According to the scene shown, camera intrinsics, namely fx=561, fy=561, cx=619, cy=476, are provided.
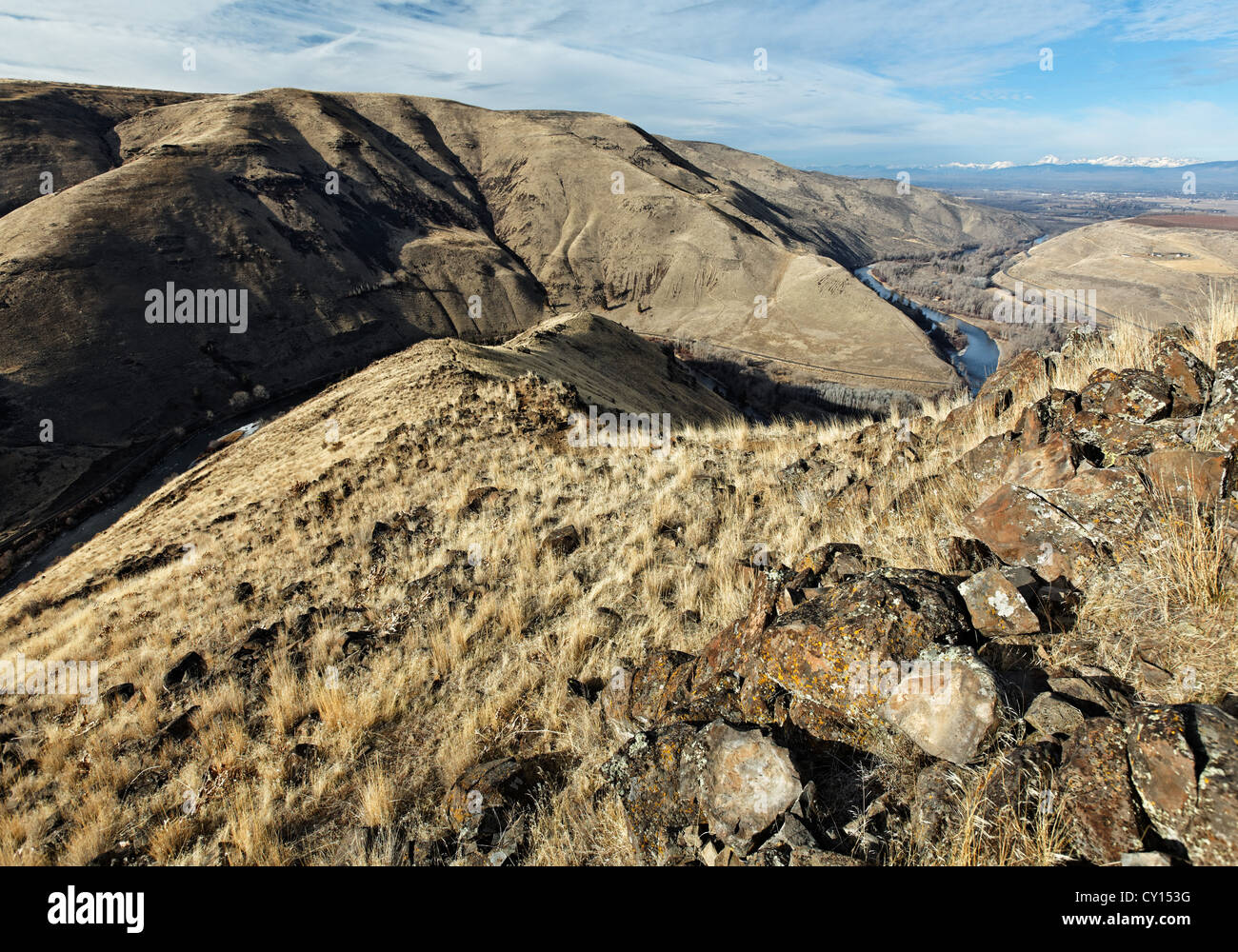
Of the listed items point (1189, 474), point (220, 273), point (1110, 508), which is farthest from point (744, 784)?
point (220, 273)

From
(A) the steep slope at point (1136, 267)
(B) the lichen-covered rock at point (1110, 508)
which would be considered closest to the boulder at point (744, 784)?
(B) the lichen-covered rock at point (1110, 508)

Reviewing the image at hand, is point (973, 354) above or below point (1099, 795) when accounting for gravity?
above

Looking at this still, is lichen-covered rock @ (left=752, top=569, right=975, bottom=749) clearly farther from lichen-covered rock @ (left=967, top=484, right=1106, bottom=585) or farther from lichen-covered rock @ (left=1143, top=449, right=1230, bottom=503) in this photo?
lichen-covered rock @ (left=1143, top=449, right=1230, bottom=503)

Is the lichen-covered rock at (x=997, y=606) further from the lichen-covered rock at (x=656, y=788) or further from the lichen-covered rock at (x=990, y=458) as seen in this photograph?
the lichen-covered rock at (x=990, y=458)

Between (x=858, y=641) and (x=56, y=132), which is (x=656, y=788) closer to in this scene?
(x=858, y=641)

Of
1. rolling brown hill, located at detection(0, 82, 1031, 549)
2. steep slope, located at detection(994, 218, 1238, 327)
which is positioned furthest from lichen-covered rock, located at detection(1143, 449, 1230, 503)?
steep slope, located at detection(994, 218, 1238, 327)
